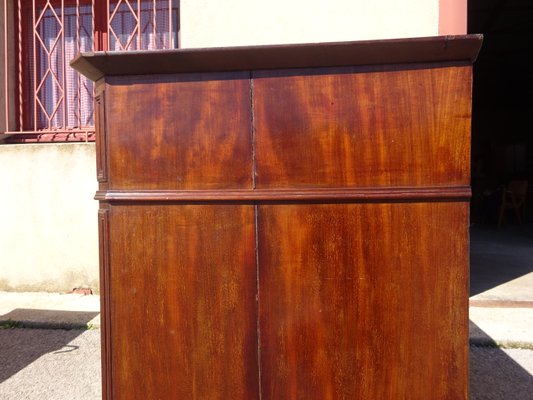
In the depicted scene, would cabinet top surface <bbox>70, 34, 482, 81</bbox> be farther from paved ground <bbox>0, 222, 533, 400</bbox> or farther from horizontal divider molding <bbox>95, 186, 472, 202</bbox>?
paved ground <bbox>0, 222, 533, 400</bbox>

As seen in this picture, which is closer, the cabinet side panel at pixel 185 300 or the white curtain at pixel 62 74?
the cabinet side panel at pixel 185 300

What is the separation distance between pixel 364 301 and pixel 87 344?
98.8 inches

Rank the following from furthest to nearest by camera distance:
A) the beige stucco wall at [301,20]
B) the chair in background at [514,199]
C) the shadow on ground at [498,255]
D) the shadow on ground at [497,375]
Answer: the chair in background at [514,199]
the shadow on ground at [498,255]
the beige stucco wall at [301,20]
the shadow on ground at [497,375]

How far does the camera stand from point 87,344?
330 centimetres

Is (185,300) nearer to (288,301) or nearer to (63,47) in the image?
(288,301)

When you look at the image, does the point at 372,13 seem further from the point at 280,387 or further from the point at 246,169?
the point at 280,387

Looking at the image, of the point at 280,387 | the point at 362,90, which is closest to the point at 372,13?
the point at 362,90

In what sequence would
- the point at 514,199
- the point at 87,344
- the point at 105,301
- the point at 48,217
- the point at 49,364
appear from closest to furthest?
the point at 105,301
the point at 49,364
the point at 87,344
the point at 48,217
the point at 514,199

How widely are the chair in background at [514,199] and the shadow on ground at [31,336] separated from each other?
333 inches

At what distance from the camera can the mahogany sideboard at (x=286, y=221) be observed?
4.80ft

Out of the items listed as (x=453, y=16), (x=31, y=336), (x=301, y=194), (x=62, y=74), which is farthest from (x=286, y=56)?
(x=62, y=74)

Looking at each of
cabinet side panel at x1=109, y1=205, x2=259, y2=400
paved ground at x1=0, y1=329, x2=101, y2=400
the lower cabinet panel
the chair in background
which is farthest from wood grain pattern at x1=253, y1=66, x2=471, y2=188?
the chair in background

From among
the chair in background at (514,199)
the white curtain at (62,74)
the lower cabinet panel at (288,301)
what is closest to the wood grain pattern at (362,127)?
the lower cabinet panel at (288,301)

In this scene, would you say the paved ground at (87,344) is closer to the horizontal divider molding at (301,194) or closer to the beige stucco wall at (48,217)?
the beige stucco wall at (48,217)
